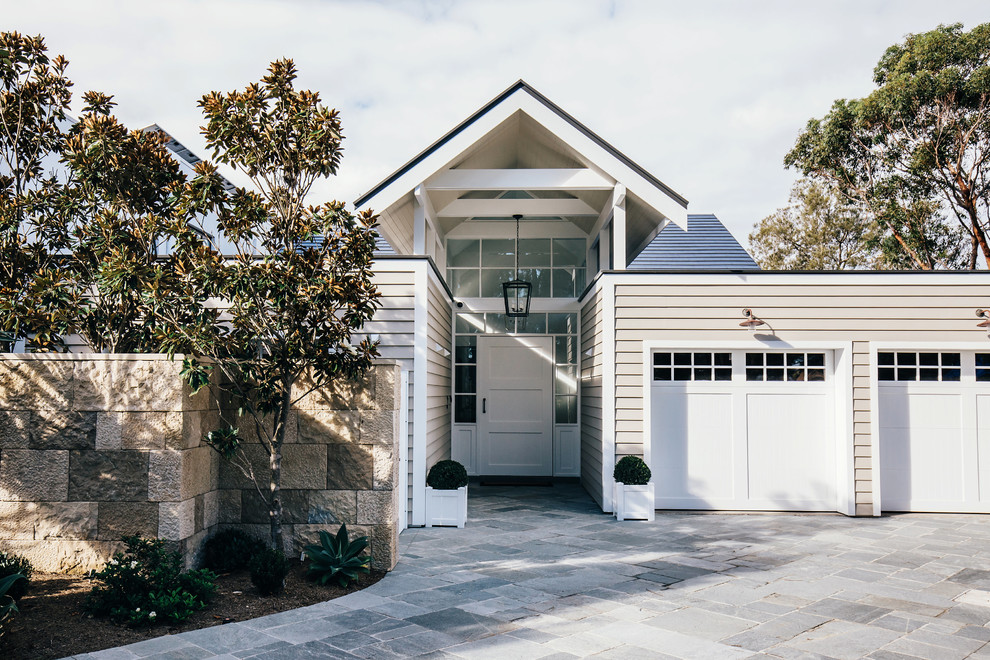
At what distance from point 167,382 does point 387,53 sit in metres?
4.56

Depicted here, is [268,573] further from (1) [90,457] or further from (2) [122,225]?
(2) [122,225]

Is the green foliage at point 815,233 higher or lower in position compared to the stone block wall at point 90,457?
higher

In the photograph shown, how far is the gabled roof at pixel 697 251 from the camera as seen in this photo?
12.9 meters

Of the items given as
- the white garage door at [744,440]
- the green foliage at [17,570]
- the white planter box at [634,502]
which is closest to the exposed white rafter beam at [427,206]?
the white garage door at [744,440]

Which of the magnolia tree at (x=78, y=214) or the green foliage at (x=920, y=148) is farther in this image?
the green foliage at (x=920, y=148)

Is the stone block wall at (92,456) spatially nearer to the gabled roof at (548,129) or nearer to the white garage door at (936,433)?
the gabled roof at (548,129)

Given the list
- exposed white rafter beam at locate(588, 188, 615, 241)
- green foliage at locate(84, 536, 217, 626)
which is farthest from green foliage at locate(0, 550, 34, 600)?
exposed white rafter beam at locate(588, 188, 615, 241)

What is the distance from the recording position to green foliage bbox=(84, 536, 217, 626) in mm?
4332

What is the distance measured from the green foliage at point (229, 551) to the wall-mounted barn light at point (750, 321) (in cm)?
583

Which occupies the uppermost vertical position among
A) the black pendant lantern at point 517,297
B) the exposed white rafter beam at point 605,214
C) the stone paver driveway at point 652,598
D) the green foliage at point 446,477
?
the exposed white rafter beam at point 605,214

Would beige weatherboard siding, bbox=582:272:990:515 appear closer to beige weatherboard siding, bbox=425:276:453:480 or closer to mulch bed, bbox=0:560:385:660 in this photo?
beige weatherboard siding, bbox=425:276:453:480

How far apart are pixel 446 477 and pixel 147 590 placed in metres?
3.69

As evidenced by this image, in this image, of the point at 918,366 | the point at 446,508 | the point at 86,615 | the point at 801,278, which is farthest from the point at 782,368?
the point at 86,615

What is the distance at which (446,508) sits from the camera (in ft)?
25.3
